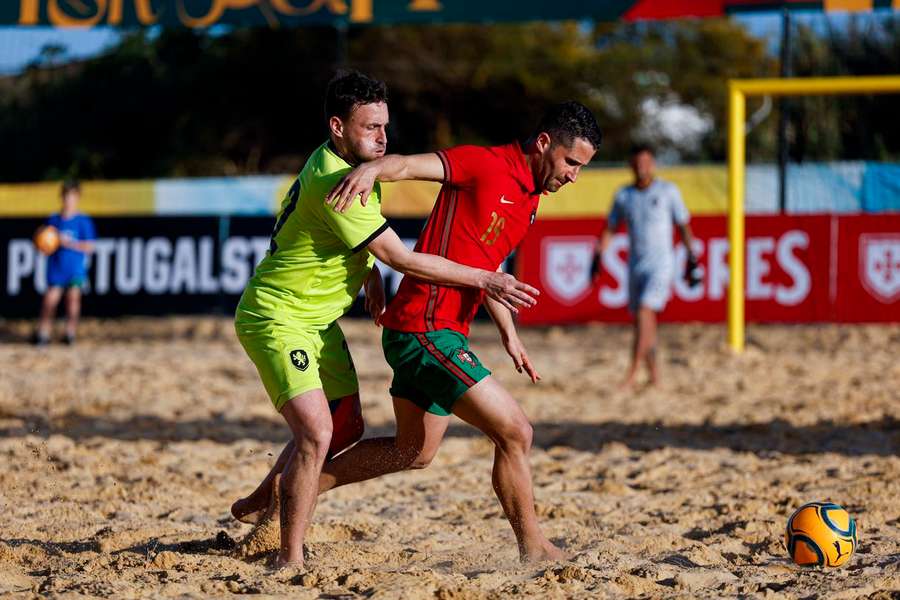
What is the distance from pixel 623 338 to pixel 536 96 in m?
12.0

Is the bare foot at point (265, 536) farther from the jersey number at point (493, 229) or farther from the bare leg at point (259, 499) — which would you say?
the jersey number at point (493, 229)

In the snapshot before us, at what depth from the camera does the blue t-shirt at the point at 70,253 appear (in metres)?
11.8

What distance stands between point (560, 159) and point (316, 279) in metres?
0.94

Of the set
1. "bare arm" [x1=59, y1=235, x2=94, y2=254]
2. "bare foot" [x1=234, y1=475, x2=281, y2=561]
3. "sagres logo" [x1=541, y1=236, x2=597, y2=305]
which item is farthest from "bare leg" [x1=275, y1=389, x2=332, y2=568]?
"sagres logo" [x1=541, y1=236, x2=597, y2=305]

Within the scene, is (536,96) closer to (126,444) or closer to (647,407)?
(647,407)

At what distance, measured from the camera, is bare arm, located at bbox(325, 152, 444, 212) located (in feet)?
12.4

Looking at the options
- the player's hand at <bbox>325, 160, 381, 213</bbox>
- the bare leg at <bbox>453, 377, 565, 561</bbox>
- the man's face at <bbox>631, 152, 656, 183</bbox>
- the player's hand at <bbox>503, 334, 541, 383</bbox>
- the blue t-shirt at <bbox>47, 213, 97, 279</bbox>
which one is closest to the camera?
the player's hand at <bbox>325, 160, 381, 213</bbox>

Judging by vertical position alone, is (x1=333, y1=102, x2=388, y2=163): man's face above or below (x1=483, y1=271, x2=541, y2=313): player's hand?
above

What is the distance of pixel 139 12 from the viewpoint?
1166 cm

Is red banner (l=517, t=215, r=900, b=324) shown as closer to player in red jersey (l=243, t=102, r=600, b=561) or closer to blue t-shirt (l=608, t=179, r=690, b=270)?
blue t-shirt (l=608, t=179, r=690, b=270)

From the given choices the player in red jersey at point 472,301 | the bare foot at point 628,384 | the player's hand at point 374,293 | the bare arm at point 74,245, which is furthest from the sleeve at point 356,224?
the bare arm at point 74,245

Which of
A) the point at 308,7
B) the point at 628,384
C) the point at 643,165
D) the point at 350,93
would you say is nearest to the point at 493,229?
the point at 350,93

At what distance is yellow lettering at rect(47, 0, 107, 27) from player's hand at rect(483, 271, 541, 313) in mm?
9056

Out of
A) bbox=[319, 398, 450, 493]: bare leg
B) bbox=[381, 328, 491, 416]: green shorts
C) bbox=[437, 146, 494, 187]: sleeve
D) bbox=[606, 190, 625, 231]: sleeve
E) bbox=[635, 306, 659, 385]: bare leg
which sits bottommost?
bbox=[319, 398, 450, 493]: bare leg
